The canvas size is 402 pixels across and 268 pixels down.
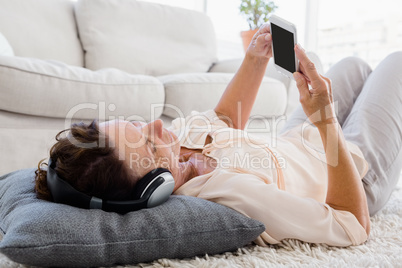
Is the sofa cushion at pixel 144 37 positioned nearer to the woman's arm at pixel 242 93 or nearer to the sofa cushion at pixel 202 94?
the sofa cushion at pixel 202 94

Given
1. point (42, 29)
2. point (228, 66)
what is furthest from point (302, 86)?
point (42, 29)

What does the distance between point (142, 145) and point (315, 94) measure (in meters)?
0.40

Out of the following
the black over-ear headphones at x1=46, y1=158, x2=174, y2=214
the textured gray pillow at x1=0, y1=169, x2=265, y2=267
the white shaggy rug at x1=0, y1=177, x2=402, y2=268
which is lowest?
the white shaggy rug at x1=0, y1=177, x2=402, y2=268

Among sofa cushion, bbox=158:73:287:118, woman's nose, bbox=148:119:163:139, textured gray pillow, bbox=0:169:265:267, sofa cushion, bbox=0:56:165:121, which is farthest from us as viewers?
sofa cushion, bbox=158:73:287:118

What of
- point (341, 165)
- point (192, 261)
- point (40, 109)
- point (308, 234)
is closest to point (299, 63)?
point (341, 165)

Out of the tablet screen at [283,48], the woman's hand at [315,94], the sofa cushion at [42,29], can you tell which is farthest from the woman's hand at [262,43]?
the sofa cushion at [42,29]

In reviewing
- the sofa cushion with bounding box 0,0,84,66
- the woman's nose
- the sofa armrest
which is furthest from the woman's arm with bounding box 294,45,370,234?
the sofa cushion with bounding box 0,0,84,66

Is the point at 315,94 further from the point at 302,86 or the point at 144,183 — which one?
the point at 144,183

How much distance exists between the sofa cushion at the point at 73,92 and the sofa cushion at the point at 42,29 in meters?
0.62

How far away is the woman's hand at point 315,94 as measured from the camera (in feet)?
2.81

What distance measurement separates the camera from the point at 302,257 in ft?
2.72

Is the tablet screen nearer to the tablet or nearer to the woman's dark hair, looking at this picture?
the tablet

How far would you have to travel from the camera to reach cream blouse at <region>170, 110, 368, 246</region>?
85 cm

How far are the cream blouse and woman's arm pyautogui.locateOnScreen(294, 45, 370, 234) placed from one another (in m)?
0.03
